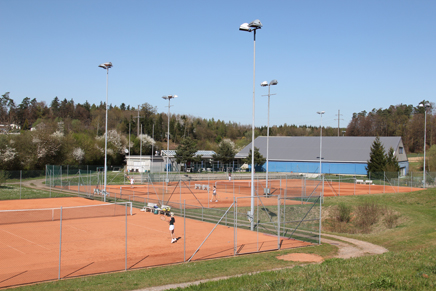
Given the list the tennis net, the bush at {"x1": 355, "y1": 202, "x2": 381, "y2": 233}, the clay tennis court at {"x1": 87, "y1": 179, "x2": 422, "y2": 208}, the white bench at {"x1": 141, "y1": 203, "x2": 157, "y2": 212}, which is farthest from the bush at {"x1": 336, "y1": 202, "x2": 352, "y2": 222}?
the tennis net

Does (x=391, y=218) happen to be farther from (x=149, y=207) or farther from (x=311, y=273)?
(x=311, y=273)

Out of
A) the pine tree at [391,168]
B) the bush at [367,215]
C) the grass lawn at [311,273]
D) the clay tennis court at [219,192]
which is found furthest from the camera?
the pine tree at [391,168]

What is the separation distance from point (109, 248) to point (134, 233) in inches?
148

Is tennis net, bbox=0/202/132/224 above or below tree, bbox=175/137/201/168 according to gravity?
below

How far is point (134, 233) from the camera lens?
23703 mm

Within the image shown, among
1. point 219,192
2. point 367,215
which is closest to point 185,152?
point 219,192

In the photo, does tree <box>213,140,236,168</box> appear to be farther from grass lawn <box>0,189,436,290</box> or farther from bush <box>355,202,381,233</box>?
grass lawn <box>0,189,436,290</box>

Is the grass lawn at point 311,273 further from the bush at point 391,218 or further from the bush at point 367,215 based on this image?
the bush at point 367,215

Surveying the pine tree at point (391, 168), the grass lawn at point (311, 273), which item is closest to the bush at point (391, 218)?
the grass lawn at point (311, 273)

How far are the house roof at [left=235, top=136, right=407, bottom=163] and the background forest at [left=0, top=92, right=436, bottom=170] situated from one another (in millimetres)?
15905

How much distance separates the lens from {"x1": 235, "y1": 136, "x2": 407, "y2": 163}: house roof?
7988 cm

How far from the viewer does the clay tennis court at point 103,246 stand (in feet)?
52.1

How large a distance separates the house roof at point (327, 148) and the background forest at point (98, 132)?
15905 mm

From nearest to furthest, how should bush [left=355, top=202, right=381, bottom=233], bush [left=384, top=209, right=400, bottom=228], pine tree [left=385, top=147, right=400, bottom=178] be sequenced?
bush [left=384, top=209, right=400, bottom=228]
bush [left=355, top=202, right=381, bottom=233]
pine tree [left=385, top=147, right=400, bottom=178]
